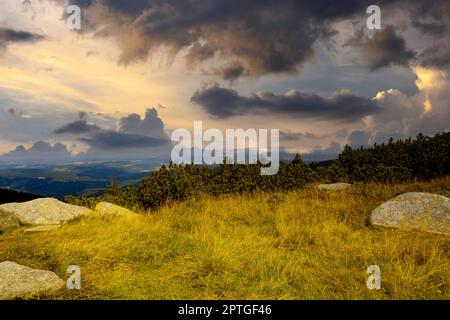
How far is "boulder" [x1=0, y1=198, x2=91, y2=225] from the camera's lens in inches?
447

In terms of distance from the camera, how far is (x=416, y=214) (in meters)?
9.38

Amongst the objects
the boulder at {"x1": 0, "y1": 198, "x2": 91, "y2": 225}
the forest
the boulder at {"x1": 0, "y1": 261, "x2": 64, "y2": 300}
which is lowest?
the boulder at {"x1": 0, "y1": 261, "x2": 64, "y2": 300}

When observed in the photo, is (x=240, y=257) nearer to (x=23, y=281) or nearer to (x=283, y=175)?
(x=23, y=281)

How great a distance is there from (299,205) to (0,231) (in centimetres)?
942

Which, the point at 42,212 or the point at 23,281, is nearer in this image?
the point at 23,281

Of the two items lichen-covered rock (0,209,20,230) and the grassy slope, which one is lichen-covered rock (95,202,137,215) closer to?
the grassy slope

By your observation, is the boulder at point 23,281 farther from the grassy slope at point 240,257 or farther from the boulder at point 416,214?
the boulder at point 416,214

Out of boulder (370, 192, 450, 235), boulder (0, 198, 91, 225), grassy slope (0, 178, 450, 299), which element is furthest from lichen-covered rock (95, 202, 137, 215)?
boulder (370, 192, 450, 235)

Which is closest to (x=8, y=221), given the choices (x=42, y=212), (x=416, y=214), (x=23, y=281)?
(x=42, y=212)

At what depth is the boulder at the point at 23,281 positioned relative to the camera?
17.4ft

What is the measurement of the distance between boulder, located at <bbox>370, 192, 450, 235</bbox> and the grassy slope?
44cm

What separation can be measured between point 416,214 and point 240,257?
5473 millimetres

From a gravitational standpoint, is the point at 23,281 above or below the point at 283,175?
below

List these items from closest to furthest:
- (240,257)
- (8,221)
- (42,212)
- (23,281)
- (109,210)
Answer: (23,281) < (240,257) < (8,221) < (42,212) < (109,210)
